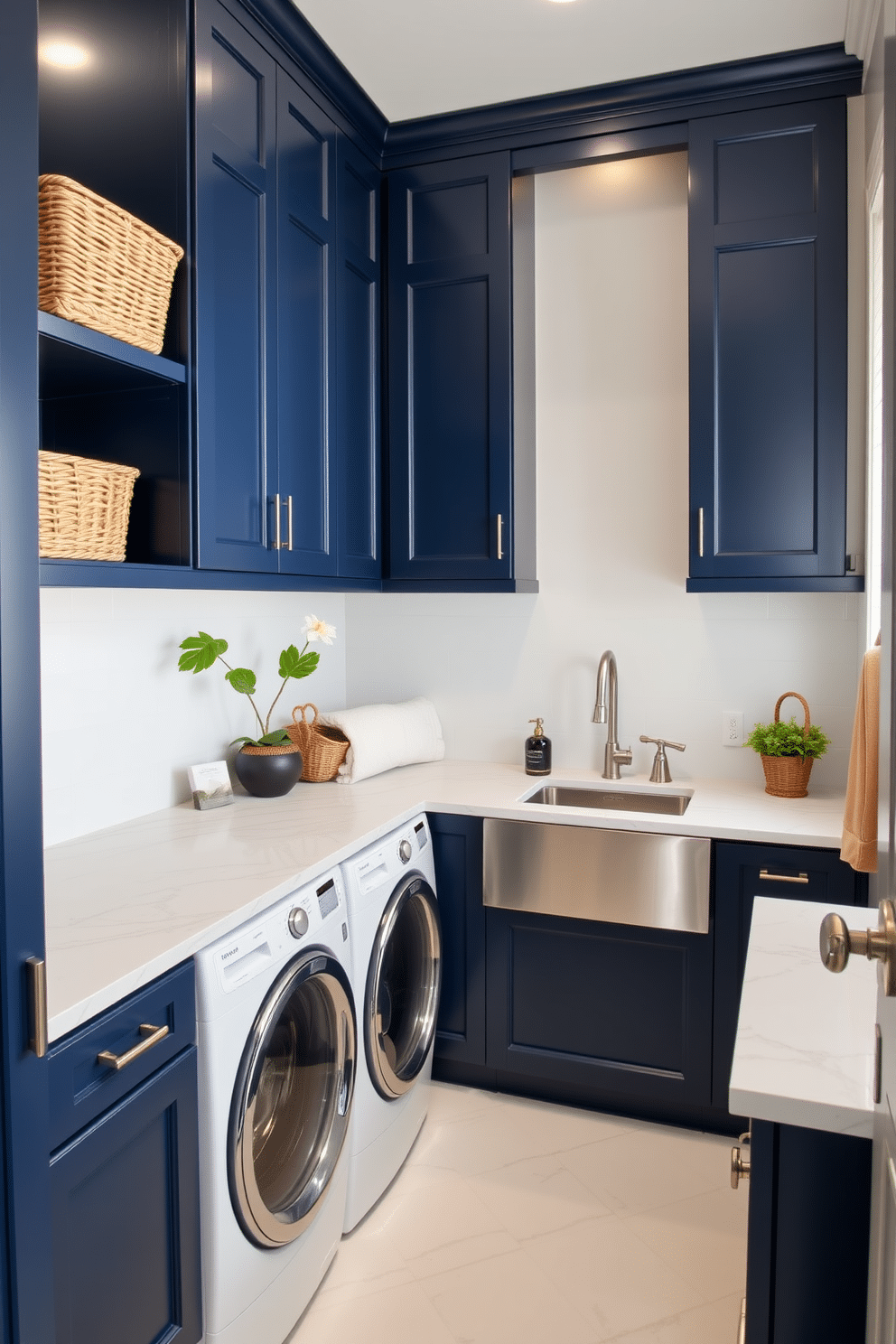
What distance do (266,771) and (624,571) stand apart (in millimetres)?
Answer: 1281

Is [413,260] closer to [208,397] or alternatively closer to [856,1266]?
[208,397]

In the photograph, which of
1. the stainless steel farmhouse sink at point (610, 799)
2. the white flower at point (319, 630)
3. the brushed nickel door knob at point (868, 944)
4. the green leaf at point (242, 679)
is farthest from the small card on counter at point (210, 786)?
the brushed nickel door knob at point (868, 944)

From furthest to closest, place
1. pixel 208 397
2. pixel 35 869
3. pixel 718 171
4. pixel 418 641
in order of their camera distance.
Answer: pixel 418 641 → pixel 718 171 → pixel 208 397 → pixel 35 869

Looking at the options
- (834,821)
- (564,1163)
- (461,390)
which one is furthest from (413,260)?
(564,1163)

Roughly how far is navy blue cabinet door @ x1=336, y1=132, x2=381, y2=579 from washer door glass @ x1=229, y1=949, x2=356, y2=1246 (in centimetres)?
121

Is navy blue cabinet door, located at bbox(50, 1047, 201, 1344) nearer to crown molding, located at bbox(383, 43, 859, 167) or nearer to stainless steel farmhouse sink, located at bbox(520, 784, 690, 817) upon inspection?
stainless steel farmhouse sink, located at bbox(520, 784, 690, 817)

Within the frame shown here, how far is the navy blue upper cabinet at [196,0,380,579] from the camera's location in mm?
1973

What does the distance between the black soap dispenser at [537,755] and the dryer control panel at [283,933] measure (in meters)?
1.03

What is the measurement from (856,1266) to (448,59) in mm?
2701

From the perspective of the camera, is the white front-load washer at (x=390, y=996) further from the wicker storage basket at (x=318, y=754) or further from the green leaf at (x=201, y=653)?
the green leaf at (x=201, y=653)

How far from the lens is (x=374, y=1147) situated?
2.13 m

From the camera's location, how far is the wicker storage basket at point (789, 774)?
2584mm

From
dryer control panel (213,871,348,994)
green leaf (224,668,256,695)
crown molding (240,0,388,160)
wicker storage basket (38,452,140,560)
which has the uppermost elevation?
crown molding (240,0,388,160)

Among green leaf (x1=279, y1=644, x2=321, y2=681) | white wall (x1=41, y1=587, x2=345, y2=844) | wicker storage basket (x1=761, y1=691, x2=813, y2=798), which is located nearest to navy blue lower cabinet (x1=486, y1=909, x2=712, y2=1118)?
wicker storage basket (x1=761, y1=691, x2=813, y2=798)
